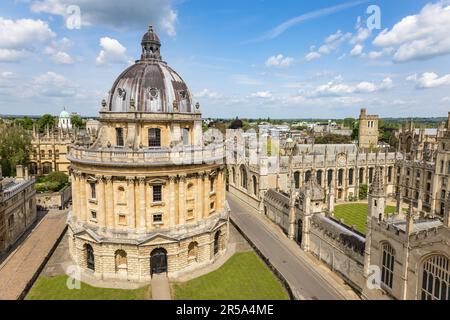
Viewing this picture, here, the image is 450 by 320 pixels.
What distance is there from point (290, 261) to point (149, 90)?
25452 mm

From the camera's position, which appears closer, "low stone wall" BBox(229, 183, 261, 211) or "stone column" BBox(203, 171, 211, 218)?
"stone column" BBox(203, 171, 211, 218)

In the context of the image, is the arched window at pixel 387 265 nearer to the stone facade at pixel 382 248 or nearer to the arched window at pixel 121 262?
the stone facade at pixel 382 248

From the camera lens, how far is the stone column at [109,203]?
107 ft

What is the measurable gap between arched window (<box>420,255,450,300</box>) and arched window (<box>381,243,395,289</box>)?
296 cm

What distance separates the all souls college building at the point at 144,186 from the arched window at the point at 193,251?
0.11m

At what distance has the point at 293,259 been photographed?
3828cm

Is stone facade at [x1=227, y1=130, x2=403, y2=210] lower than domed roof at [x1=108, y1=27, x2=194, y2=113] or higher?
lower

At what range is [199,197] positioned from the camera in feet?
117

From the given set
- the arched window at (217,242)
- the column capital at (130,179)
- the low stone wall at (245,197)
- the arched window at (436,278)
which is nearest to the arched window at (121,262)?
the column capital at (130,179)

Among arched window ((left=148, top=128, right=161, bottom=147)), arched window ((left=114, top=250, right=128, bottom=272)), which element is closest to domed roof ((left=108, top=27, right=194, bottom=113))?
arched window ((left=148, top=128, right=161, bottom=147))

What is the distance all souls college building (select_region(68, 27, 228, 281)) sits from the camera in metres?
32.7

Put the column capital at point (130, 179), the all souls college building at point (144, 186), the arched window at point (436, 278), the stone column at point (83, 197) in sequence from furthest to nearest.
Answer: the stone column at point (83, 197) → the all souls college building at point (144, 186) → the column capital at point (130, 179) → the arched window at point (436, 278)

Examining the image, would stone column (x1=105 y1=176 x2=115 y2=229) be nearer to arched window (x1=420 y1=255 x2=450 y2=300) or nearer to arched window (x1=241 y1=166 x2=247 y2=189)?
arched window (x1=420 y1=255 x2=450 y2=300)

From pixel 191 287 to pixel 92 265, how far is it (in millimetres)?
11783
